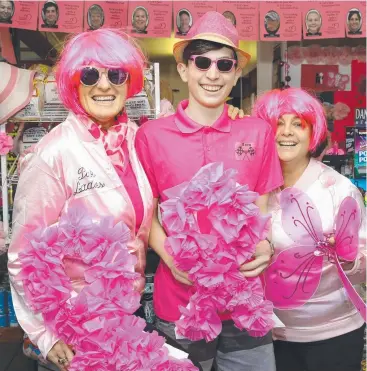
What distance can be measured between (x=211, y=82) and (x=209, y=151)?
0.25 m

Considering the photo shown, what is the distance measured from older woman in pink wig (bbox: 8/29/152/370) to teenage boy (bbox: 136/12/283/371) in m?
0.09

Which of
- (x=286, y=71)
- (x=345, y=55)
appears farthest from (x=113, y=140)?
(x=345, y=55)

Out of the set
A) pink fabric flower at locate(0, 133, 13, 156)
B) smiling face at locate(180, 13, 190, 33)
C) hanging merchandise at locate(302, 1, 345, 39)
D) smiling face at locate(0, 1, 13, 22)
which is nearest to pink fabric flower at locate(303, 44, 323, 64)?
hanging merchandise at locate(302, 1, 345, 39)

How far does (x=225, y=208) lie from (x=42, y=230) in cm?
57

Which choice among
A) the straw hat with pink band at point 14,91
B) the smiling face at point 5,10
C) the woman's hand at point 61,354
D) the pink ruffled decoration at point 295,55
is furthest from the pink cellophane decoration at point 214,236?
the pink ruffled decoration at point 295,55

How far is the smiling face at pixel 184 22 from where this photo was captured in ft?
11.2

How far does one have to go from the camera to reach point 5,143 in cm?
294

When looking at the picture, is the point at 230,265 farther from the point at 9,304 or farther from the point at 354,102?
the point at 354,102

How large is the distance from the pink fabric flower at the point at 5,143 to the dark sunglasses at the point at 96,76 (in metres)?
1.42

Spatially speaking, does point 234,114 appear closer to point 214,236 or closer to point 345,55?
point 214,236

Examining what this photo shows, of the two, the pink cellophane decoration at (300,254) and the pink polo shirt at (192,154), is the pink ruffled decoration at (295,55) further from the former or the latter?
the pink polo shirt at (192,154)

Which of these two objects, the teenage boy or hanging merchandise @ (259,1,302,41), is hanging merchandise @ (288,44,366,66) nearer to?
hanging merchandise @ (259,1,302,41)

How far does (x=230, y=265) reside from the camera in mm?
1598

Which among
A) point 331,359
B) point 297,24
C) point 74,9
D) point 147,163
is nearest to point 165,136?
point 147,163
